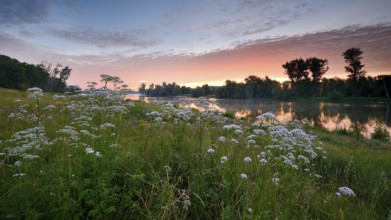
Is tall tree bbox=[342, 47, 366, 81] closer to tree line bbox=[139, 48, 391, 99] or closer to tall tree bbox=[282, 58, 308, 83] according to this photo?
tree line bbox=[139, 48, 391, 99]

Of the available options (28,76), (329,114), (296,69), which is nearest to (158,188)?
(329,114)

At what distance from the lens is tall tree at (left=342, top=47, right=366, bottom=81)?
68219 millimetres

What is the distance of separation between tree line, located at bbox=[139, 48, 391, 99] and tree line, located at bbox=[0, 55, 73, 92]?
39.2 metres

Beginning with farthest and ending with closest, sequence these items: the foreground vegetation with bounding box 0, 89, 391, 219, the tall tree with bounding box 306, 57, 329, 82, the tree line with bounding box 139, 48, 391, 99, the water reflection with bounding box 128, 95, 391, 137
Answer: the tall tree with bounding box 306, 57, 329, 82, the tree line with bounding box 139, 48, 391, 99, the water reflection with bounding box 128, 95, 391, 137, the foreground vegetation with bounding box 0, 89, 391, 219

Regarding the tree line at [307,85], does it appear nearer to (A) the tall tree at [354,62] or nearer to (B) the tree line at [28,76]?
(A) the tall tree at [354,62]

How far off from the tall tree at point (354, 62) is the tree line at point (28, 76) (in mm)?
90900

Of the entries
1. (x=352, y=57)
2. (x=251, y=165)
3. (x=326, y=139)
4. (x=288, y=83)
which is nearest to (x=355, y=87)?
(x=352, y=57)

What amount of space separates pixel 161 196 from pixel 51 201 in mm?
1474

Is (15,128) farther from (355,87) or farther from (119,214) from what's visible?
(355,87)

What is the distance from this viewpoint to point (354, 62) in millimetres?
69500

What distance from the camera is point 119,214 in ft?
8.85

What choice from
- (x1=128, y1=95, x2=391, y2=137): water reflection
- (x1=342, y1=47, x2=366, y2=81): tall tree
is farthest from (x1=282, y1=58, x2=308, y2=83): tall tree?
(x1=128, y1=95, x2=391, y2=137): water reflection

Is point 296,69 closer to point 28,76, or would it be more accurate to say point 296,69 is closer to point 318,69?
point 318,69

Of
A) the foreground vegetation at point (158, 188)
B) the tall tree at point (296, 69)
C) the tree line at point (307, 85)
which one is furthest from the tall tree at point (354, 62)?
the foreground vegetation at point (158, 188)
